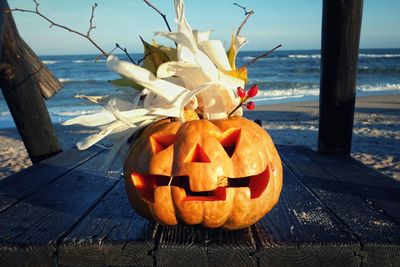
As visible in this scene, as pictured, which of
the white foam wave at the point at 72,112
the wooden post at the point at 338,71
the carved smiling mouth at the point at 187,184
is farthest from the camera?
the white foam wave at the point at 72,112

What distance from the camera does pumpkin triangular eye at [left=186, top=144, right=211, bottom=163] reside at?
3.86 ft

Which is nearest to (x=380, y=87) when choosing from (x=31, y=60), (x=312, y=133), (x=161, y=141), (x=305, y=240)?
(x=312, y=133)

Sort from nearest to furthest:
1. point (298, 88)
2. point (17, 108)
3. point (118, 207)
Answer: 1. point (118, 207)
2. point (17, 108)
3. point (298, 88)

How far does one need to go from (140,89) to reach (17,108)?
6.99 ft

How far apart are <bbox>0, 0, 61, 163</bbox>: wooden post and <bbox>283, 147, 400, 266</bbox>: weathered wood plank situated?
7.11 feet

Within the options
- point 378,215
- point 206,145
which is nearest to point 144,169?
point 206,145

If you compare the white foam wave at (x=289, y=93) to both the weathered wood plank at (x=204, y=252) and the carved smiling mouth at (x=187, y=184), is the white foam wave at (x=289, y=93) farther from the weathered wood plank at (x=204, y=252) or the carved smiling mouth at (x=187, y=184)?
the weathered wood plank at (x=204, y=252)

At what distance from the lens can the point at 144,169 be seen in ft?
3.97

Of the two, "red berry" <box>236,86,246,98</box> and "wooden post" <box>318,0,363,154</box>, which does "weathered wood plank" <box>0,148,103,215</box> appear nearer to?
"red berry" <box>236,86,246,98</box>

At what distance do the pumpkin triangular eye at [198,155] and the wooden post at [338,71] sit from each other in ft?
6.33

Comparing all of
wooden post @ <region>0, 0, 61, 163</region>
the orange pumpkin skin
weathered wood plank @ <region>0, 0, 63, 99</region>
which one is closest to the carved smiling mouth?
the orange pumpkin skin

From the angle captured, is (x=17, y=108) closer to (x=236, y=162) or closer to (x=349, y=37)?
(x=236, y=162)

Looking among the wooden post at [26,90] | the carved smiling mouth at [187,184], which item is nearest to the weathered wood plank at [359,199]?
the carved smiling mouth at [187,184]

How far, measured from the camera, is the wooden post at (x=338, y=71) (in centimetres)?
263
